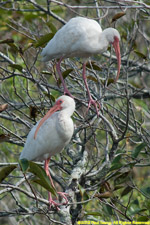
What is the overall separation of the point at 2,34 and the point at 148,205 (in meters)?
6.82

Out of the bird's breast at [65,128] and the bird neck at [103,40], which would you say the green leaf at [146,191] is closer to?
the bird's breast at [65,128]

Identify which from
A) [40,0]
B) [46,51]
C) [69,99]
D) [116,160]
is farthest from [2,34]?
[116,160]

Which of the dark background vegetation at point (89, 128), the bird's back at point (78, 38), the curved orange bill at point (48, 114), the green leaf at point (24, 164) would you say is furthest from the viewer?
the bird's back at point (78, 38)

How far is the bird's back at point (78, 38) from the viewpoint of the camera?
455cm

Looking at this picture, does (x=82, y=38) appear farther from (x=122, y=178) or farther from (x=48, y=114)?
(x=122, y=178)

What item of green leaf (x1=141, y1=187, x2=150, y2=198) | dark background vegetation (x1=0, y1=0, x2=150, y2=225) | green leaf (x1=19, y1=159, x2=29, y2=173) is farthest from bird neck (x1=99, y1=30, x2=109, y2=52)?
green leaf (x1=19, y1=159, x2=29, y2=173)

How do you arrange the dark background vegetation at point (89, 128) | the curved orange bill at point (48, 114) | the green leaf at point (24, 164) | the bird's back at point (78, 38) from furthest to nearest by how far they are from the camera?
the bird's back at point (78, 38), the curved orange bill at point (48, 114), the dark background vegetation at point (89, 128), the green leaf at point (24, 164)

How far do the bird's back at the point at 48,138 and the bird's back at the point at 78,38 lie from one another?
0.82 meters

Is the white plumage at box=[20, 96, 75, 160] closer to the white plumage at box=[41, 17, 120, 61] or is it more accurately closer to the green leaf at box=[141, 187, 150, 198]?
the white plumage at box=[41, 17, 120, 61]

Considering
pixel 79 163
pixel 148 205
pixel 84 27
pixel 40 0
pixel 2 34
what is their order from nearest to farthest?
pixel 148 205, pixel 79 163, pixel 84 27, pixel 40 0, pixel 2 34

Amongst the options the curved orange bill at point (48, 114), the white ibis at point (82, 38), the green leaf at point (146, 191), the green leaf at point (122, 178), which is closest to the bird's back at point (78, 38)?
the white ibis at point (82, 38)

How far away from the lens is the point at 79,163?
4164mm

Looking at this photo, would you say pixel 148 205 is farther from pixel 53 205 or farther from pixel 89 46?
pixel 89 46

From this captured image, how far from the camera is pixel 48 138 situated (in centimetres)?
418
